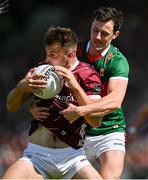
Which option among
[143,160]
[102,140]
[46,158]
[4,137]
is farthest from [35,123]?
[4,137]

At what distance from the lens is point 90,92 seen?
5438 mm

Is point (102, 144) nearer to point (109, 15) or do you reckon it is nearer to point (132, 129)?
point (109, 15)

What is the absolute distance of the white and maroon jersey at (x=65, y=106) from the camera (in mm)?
5375

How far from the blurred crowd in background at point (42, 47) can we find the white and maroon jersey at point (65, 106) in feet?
16.7

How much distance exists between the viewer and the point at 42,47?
11469mm

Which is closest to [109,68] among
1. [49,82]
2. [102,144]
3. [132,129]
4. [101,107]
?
[102,144]

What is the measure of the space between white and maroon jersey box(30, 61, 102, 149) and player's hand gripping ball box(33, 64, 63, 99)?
12 cm

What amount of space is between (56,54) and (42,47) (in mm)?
6162

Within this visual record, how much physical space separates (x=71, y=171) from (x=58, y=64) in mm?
748

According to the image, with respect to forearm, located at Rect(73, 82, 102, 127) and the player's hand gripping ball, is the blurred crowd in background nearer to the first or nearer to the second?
forearm, located at Rect(73, 82, 102, 127)

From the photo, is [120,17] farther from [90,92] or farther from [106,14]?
[90,92]

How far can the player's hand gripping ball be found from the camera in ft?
17.1

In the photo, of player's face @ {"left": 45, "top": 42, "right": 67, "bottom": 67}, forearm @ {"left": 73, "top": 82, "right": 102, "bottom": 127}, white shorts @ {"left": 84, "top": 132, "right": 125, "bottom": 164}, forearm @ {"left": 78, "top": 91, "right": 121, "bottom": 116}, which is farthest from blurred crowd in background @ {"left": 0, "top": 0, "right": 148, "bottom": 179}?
player's face @ {"left": 45, "top": 42, "right": 67, "bottom": 67}

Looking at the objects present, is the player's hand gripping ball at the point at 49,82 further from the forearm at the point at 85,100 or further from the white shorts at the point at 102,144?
the white shorts at the point at 102,144
